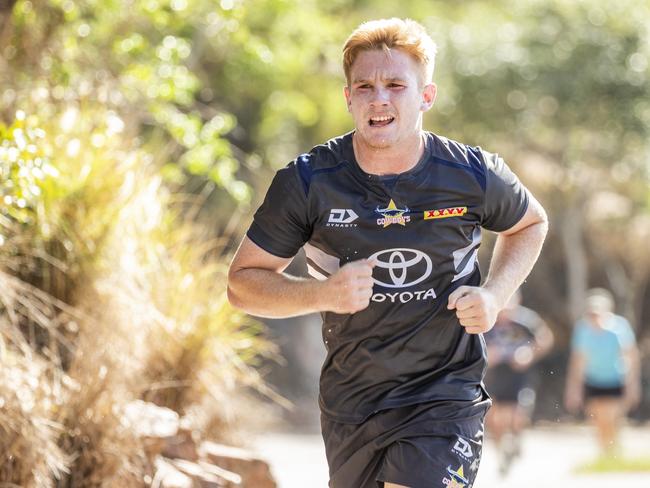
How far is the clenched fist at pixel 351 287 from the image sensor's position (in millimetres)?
4070

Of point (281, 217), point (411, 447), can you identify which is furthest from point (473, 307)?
point (281, 217)

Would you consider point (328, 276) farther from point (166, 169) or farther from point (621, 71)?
point (621, 71)

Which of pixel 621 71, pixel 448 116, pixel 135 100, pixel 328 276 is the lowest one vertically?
pixel 328 276

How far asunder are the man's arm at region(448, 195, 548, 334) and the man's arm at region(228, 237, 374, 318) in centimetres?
37

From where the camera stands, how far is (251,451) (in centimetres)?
778

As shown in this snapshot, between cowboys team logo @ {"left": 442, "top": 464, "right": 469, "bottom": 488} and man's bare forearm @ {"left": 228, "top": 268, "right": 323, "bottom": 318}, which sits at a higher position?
man's bare forearm @ {"left": 228, "top": 268, "right": 323, "bottom": 318}

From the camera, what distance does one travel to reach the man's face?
4434 millimetres

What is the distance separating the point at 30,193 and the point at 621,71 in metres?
17.2

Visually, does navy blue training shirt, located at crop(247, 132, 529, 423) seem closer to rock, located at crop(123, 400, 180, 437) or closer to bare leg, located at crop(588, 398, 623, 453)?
rock, located at crop(123, 400, 180, 437)

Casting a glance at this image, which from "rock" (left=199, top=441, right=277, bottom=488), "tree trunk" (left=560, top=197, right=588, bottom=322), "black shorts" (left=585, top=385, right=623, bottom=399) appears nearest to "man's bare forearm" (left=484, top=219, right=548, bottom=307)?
"rock" (left=199, top=441, right=277, bottom=488)

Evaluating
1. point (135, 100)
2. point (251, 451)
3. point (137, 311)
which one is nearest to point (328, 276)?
point (137, 311)

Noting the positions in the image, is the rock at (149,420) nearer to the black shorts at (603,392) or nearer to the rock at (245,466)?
the rock at (245,466)

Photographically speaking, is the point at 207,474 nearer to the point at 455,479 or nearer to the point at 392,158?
the point at 455,479

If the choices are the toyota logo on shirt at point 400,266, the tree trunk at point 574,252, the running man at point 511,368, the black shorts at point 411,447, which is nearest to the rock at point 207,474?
the black shorts at point 411,447
